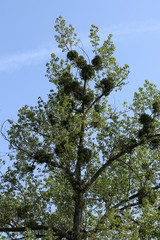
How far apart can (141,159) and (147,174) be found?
1501 mm

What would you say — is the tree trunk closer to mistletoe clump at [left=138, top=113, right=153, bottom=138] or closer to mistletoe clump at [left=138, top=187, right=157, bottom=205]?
mistletoe clump at [left=138, top=187, right=157, bottom=205]

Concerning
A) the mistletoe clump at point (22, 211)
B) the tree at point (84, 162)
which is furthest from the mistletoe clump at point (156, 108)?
the mistletoe clump at point (22, 211)

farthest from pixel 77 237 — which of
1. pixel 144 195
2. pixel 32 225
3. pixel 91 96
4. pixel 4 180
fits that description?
pixel 91 96

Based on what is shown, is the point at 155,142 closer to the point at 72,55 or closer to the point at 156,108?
the point at 156,108

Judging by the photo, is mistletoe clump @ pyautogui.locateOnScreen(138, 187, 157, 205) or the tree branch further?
mistletoe clump @ pyautogui.locateOnScreen(138, 187, 157, 205)

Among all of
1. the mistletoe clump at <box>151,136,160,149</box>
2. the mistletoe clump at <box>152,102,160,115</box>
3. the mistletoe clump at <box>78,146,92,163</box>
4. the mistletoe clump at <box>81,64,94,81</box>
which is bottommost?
the mistletoe clump at <box>78,146,92,163</box>

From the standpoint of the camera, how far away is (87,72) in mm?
22719

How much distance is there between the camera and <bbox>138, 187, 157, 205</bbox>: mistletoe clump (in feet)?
64.8

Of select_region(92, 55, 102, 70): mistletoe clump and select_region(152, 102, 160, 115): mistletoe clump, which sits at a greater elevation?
select_region(92, 55, 102, 70): mistletoe clump

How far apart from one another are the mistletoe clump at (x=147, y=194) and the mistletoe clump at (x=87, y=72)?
25.7ft

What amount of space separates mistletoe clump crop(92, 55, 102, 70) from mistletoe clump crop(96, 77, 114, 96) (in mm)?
962

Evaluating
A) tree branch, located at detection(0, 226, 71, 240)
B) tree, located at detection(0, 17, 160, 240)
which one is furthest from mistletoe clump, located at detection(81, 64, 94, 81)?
tree branch, located at detection(0, 226, 71, 240)

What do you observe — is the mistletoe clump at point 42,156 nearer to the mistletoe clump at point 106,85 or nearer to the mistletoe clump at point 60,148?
the mistletoe clump at point 60,148

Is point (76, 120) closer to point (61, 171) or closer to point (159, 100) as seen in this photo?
point (61, 171)
